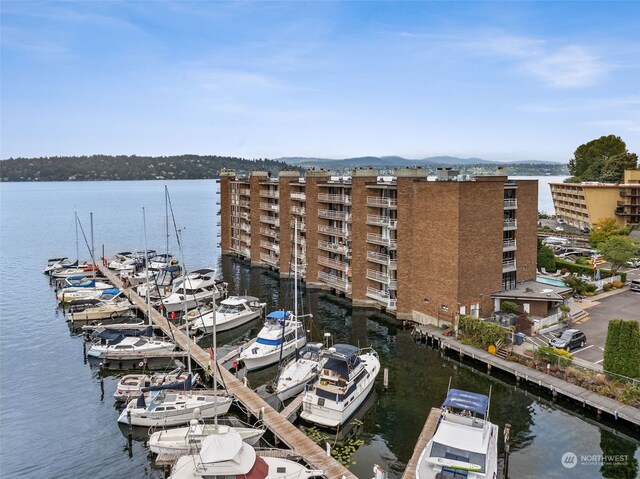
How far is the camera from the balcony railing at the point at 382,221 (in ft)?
178

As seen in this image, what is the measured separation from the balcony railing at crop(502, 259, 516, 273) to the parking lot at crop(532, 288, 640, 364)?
8.02m

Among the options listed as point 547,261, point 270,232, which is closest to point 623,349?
point 547,261

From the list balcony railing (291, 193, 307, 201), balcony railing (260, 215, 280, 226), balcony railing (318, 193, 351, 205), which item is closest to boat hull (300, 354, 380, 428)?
balcony railing (318, 193, 351, 205)

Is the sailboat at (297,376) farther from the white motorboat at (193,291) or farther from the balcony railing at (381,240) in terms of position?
the white motorboat at (193,291)

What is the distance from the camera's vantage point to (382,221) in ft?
183

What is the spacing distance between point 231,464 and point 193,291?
39181mm

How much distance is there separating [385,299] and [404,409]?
2090cm

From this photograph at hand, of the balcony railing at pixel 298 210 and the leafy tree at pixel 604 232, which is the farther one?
the leafy tree at pixel 604 232

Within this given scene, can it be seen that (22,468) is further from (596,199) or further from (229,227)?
(596,199)

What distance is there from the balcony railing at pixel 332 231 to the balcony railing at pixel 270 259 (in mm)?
15124

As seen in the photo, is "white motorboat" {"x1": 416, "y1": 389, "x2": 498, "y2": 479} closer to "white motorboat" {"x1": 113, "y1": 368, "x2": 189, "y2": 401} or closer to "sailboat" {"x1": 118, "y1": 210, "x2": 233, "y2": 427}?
"sailboat" {"x1": 118, "y1": 210, "x2": 233, "y2": 427}

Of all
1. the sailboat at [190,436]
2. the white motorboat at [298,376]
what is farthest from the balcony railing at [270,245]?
the sailboat at [190,436]

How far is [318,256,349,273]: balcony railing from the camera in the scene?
204ft

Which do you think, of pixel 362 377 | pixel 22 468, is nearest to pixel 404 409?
pixel 362 377
